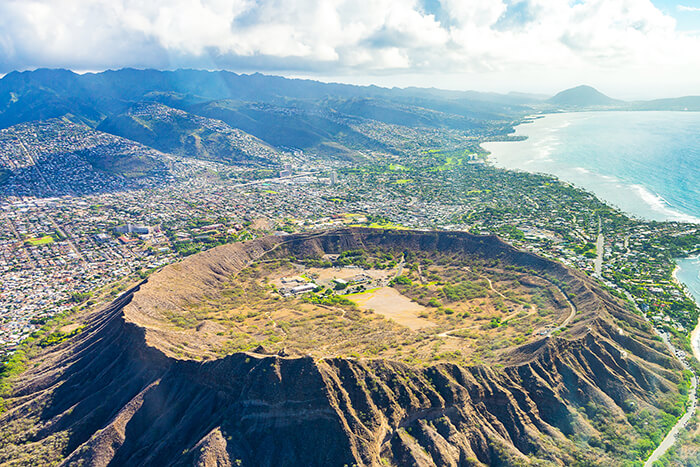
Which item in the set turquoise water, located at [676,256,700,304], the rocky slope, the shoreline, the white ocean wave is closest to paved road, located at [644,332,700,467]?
the rocky slope

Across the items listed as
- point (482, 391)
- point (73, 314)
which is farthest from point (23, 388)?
point (482, 391)

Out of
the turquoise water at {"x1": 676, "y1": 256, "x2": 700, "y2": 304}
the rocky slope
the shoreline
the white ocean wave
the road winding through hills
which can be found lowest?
the white ocean wave

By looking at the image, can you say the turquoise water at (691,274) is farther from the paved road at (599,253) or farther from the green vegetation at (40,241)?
the green vegetation at (40,241)

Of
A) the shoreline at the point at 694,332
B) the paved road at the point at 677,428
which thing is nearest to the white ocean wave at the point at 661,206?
the shoreline at the point at 694,332

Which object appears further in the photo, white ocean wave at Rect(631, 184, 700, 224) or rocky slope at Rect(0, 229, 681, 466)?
white ocean wave at Rect(631, 184, 700, 224)

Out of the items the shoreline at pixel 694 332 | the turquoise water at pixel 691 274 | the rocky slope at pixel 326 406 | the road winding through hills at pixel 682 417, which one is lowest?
the turquoise water at pixel 691 274

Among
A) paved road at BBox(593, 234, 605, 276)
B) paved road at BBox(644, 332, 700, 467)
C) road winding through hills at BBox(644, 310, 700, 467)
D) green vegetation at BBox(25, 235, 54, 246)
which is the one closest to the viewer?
paved road at BBox(644, 332, 700, 467)

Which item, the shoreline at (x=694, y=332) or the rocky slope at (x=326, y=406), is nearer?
the rocky slope at (x=326, y=406)

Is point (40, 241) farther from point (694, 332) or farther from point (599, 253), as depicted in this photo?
point (694, 332)

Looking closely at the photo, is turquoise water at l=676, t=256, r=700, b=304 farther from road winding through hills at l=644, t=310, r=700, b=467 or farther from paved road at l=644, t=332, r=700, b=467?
paved road at l=644, t=332, r=700, b=467
